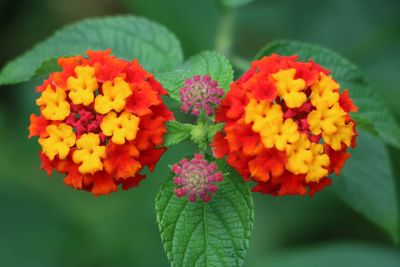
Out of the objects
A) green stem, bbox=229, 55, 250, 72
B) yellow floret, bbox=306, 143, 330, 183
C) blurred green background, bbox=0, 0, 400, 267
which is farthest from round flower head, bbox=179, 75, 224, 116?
blurred green background, bbox=0, 0, 400, 267

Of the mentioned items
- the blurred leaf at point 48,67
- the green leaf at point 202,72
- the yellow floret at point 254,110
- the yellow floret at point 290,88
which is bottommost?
the yellow floret at point 254,110

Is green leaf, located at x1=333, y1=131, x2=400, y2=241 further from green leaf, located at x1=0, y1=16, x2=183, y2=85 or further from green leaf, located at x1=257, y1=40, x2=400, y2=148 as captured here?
green leaf, located at x1=0, y1=16, x2=183, y2=85

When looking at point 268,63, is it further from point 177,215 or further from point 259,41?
point 259,41

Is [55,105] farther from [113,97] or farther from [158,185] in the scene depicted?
[158,185]

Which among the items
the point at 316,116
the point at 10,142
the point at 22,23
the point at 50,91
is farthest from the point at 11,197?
the point at 316,116

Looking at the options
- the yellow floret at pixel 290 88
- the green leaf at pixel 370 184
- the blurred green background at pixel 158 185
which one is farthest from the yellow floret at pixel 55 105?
the blurred green background at pixel 158 185

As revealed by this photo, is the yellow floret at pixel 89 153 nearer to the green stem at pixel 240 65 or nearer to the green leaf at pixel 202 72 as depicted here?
the green leaf at pixel 202 72

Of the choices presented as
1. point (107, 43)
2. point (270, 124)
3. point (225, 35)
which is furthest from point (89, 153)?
point (225, 35)
